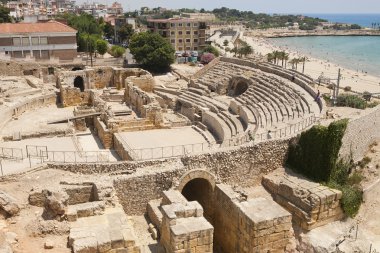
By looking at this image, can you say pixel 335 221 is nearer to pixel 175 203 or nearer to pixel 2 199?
pixel 175 203

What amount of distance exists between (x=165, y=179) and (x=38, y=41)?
3766 cm

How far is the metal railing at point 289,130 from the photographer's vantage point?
20991mm

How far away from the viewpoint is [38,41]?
47.7m

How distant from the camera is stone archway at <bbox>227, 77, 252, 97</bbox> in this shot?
125 ft

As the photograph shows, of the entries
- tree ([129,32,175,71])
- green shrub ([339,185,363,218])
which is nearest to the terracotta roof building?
tree ([129,32,175,71])

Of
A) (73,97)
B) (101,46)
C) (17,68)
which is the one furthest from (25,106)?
(101,46)

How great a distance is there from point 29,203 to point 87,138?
1485 centimetres

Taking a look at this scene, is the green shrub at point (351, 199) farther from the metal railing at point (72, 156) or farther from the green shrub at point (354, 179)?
the metal railing at point (72, 156)

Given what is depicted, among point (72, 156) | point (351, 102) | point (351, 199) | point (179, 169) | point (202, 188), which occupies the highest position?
point (351, 102)

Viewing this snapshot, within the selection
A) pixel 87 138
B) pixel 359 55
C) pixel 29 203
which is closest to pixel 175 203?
pixel 29 203

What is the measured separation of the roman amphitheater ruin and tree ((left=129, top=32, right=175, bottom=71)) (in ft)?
54.2

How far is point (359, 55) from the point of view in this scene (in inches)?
3652

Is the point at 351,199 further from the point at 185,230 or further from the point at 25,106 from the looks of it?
the point at 25,106

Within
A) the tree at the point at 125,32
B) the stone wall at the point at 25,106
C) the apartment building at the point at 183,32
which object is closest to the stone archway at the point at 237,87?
the stone wall at the point at 25,106
